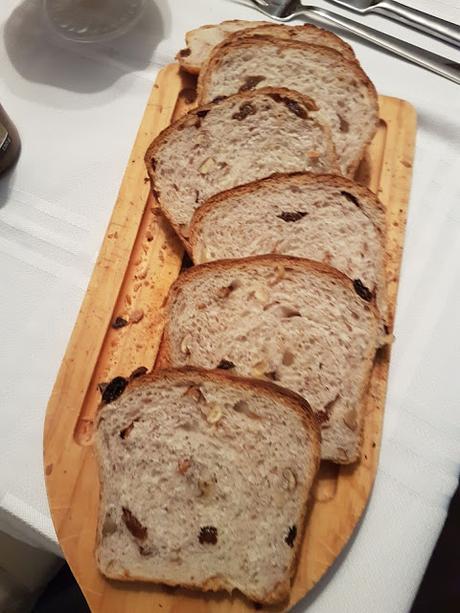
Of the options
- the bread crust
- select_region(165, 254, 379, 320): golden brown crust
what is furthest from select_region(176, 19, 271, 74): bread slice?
select_region(165, 254, 379, 320): golden brown crust

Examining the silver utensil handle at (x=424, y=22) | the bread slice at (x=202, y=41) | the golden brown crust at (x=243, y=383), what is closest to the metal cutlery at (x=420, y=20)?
the silver utensil handle at (x=424, y=22)

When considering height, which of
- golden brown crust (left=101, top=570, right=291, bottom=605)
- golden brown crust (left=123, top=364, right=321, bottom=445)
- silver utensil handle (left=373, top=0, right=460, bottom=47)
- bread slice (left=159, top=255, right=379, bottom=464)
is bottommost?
golden brown crust (left=101, top=570, right=291, bottom=605)

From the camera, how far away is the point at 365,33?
82.3 inches

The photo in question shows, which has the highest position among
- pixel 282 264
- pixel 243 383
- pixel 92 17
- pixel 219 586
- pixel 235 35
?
pixel 92 17

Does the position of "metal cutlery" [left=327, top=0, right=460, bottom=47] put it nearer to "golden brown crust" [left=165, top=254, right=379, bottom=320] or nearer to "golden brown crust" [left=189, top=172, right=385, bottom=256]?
"golden brown crust" [left=189, top=172, right=385, bottom=256]

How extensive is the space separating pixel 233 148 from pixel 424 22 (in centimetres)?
97

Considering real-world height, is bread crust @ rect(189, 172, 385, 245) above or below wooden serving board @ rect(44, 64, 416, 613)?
above

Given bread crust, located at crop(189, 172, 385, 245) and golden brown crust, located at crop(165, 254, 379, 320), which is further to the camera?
bread crust, located at crop(189, 172, 385, 245)

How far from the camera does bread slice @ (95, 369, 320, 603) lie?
133 centimetres

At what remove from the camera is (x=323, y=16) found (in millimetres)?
2135

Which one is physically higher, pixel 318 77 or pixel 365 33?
pixel 365 33

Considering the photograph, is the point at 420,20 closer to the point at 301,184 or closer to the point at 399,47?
the point at 399,47


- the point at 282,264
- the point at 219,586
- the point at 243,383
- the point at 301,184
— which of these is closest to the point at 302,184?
the point at 301,184

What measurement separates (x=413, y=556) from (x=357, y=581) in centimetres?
15
